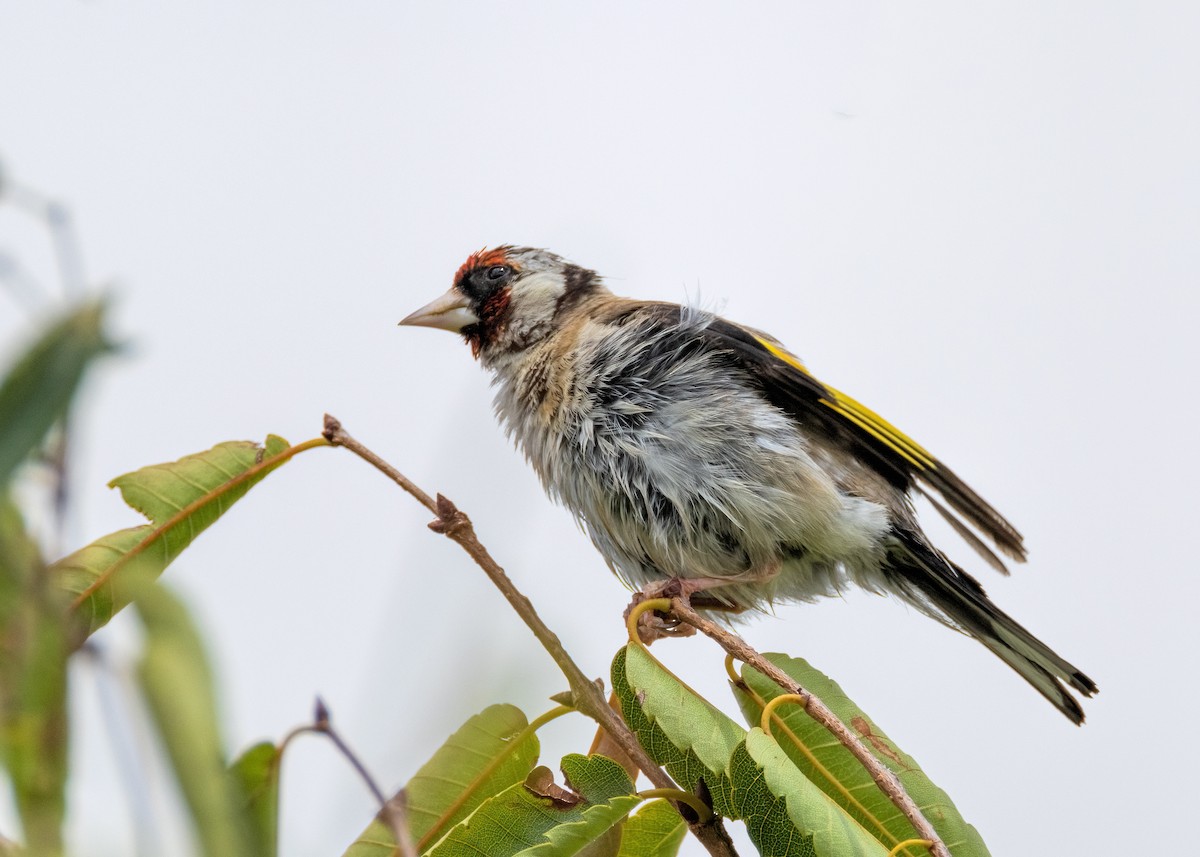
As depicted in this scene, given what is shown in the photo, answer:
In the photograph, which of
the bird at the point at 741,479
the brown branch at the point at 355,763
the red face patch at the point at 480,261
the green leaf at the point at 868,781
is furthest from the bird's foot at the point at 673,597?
the red face patch at the point at 480,261

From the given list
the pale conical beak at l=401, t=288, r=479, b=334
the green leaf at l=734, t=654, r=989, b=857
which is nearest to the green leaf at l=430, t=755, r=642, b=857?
Result: the green leaf at l=734, t=654, r=989, b=857

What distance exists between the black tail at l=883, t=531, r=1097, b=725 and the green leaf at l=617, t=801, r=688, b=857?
5.40ft

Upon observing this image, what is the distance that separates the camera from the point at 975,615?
3.63 m

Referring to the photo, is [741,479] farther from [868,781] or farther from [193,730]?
[193,730]

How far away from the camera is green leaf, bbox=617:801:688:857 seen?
222cm

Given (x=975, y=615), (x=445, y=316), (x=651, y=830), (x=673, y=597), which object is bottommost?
(x=651, y=830)

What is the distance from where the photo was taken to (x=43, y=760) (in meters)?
0.92

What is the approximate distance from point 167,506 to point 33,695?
4.75 feet

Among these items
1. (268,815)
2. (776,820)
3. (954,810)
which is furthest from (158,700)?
(954,810)

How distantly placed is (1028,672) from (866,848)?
5.76ft

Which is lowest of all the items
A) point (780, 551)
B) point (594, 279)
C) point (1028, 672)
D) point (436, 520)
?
point (1028, 672)

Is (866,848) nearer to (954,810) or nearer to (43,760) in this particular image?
(954,810)

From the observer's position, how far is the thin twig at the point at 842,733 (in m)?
1.97

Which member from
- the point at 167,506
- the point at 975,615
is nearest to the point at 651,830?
the point at 167,506
